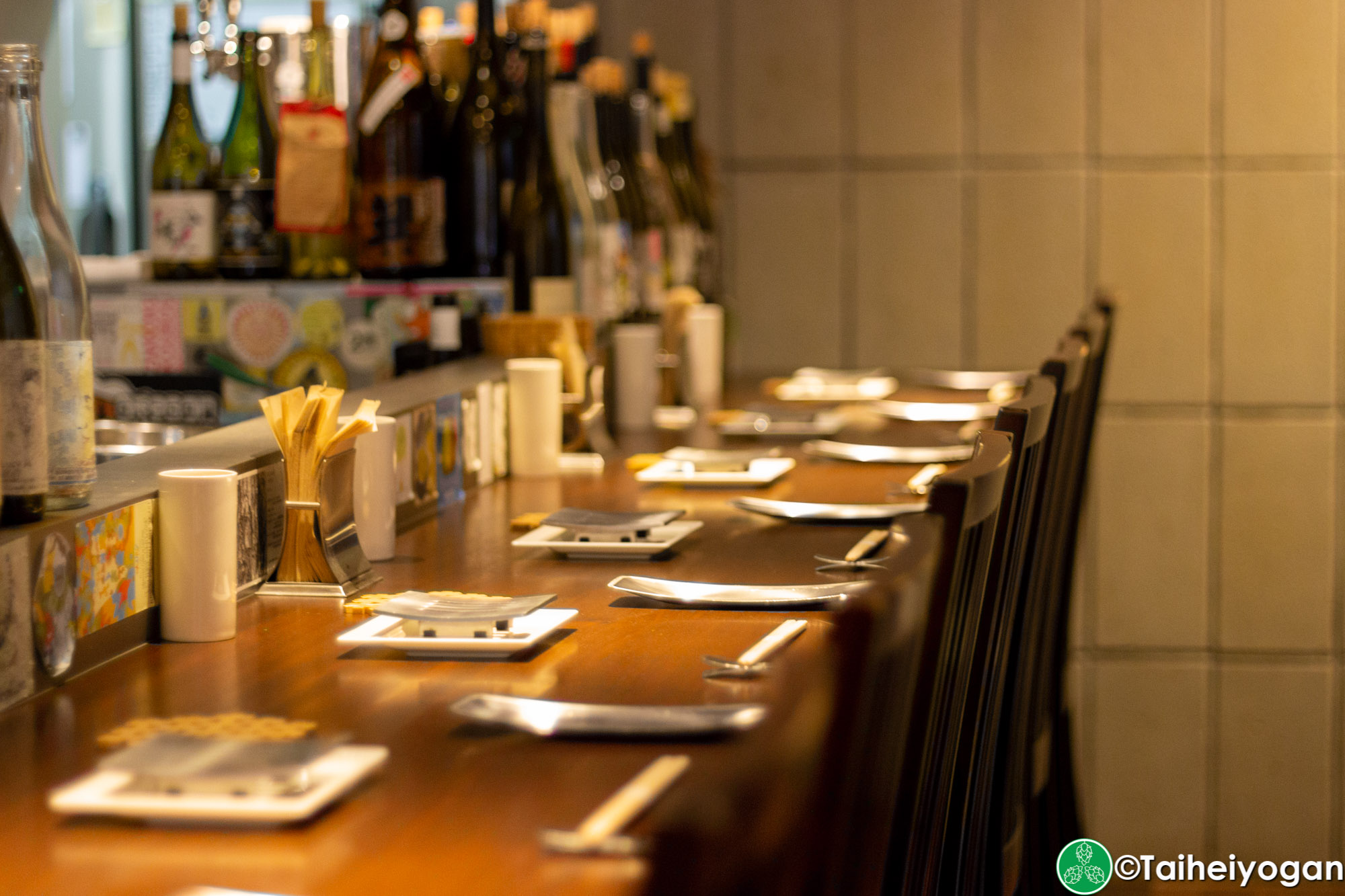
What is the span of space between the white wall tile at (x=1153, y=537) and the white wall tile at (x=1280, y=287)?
0.22 metres

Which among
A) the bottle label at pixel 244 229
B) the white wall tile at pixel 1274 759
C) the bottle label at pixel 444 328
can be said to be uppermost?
the bottle label at pixel 244 229

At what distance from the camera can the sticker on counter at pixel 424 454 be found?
1.71 meters

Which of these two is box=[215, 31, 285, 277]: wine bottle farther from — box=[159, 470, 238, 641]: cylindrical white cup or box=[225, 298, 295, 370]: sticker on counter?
box=[159, 470, 238, 641]: cylindrical white cup

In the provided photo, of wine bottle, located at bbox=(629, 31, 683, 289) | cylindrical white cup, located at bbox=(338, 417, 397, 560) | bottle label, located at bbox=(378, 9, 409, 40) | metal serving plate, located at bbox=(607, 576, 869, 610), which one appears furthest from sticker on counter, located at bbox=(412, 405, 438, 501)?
wine bottle, located at bbox=(629, 31, 683, 289)

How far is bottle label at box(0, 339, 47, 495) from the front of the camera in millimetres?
1019

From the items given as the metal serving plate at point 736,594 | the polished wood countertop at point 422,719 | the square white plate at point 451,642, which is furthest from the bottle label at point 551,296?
the square white plate at point 451,642

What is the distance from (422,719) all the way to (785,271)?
9.93 feet

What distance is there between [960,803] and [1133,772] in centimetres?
276

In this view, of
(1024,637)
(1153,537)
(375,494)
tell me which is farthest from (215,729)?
(1153,537)

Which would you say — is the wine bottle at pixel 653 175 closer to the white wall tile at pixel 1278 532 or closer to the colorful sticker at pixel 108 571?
the white wall tile at pixel 1278 532

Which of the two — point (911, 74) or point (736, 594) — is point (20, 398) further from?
point (911, 74)

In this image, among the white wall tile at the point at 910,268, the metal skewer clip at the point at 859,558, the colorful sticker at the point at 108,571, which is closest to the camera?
the colorful sticker at the point at 108,571

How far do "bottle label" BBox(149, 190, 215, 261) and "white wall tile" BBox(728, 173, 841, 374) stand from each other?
176 cm

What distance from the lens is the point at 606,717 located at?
0.91m
